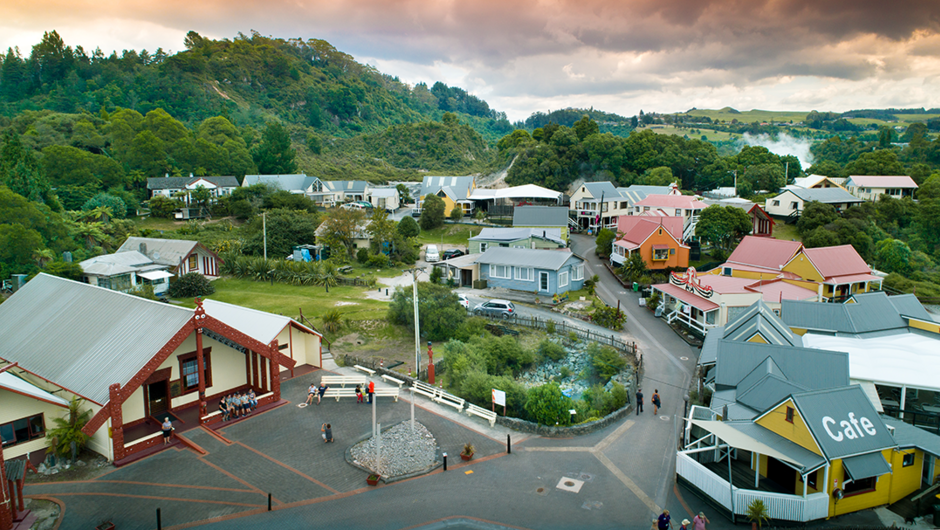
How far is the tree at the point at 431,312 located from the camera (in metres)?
32.8

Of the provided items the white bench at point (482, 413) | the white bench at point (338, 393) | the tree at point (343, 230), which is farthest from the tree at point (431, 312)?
the tree at point (343, 230)

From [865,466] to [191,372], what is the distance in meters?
22.6

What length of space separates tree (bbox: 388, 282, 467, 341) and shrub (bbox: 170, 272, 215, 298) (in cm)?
1666

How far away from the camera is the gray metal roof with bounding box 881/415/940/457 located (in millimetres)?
15117

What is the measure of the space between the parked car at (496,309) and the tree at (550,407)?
15409mm

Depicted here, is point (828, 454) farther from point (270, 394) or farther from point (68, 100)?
point (68, 100)

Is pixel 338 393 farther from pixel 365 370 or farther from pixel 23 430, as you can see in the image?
pixel 23 430

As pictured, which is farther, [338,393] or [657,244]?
[657,244]

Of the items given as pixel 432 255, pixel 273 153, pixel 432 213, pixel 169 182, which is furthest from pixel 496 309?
pixel 273 153

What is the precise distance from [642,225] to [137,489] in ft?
138

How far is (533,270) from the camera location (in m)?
41.2

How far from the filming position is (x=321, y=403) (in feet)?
69.7

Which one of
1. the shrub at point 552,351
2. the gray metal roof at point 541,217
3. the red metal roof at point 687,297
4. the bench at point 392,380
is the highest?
the gray metal roof at point 541,217

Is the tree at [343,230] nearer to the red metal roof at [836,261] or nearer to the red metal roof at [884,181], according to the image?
the red metal roof at [836,261]
